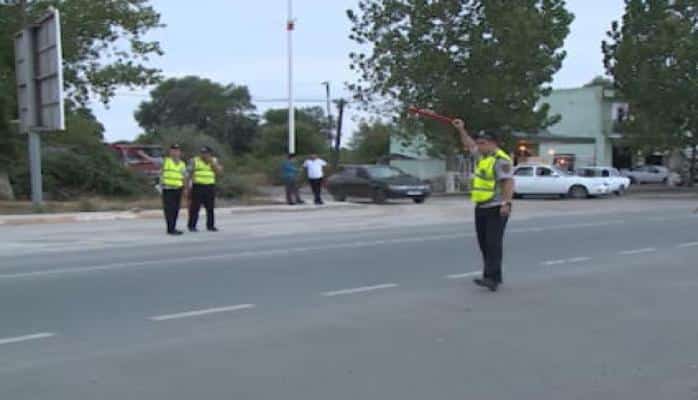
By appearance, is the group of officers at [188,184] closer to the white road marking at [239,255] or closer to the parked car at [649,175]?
the white road marking at [239,255]

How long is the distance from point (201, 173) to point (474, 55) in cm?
2178

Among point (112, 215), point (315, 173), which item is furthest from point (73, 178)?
point (315, 173)

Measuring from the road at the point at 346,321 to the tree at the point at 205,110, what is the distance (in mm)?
75060

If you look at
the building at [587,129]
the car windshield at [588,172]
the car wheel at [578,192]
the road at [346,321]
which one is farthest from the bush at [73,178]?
the building at [587,129]

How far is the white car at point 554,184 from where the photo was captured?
103ft

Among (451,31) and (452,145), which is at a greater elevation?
(451,31)

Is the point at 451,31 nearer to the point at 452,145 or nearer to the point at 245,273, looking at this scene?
the point at 452,145

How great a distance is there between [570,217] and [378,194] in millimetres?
8585

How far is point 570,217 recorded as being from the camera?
19312 mm

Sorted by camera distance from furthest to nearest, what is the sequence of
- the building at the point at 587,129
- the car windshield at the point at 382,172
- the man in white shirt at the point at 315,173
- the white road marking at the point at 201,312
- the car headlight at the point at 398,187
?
the building at the point at 587,129 → the car windshield at the point at 382,172 → the car headlight at the point at 398,187 → the man in white shirt at the point at 315,173 → the white road marking at the point at 201,312

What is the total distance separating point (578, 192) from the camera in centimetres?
3147

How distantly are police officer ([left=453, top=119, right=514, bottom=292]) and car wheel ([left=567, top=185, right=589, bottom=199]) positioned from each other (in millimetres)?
23805

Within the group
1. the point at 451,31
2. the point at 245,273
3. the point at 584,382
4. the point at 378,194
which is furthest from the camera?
the point at 451,31

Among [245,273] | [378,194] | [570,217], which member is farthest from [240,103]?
[245,273]
